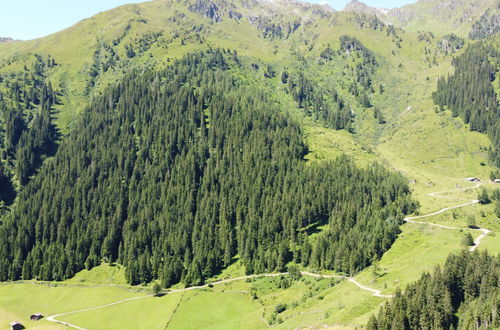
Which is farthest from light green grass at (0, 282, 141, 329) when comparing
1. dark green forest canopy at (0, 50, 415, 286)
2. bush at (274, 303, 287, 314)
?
bush at (274, 303, 287, 314)

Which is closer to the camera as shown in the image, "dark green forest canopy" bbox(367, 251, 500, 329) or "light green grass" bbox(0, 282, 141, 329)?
"dark green forest canopy" bbox(367, 251, 500, 329)

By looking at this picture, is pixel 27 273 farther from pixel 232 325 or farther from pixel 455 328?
pixel 455 328

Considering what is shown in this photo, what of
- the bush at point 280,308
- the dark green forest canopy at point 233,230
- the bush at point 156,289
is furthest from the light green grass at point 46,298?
the bush at point 280,308

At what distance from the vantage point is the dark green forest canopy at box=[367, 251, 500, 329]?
74125 millimetres

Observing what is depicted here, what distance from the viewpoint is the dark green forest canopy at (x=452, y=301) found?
2918 inches

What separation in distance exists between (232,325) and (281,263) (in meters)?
37.8

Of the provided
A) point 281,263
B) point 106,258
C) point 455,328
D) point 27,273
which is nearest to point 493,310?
point 455,328

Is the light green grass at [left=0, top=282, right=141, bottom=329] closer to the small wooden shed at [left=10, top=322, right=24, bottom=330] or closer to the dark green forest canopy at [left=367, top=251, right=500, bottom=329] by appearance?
the small wooden shed at [left=10, top=322, right=24, bottom=330]

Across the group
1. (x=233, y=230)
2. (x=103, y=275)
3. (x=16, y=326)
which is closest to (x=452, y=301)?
(x=233, y=230)

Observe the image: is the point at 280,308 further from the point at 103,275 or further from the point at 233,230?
the point at 103,275

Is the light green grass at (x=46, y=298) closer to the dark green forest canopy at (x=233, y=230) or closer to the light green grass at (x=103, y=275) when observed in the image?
the light green grass at (x=103, y=275)

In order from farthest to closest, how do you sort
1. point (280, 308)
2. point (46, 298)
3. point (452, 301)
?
point (46, 298) → point (280, 308) → point (452, 301)

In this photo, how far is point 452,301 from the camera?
8550 centimetres

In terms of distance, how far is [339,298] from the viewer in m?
103
